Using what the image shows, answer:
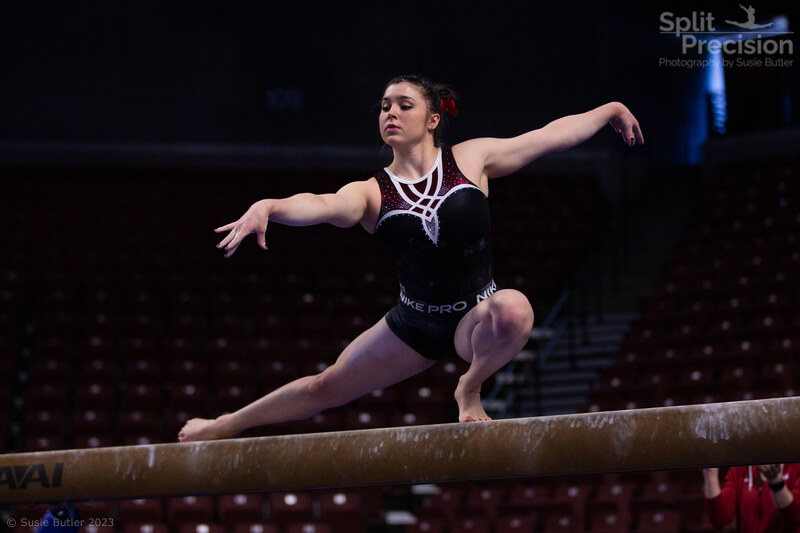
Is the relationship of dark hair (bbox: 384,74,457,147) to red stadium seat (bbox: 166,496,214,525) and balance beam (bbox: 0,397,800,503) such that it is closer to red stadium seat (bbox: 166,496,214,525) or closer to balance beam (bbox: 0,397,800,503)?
balance beam (bbox: 0,397,800,503)

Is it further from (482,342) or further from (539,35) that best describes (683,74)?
(482,342)

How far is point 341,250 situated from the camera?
41.4ft

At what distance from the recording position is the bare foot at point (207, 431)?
12.7ft

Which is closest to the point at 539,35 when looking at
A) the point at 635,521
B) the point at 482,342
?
the point at 635,521

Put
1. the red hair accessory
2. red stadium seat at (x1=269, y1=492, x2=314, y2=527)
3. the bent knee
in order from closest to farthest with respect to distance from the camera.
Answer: the bent knee → the red hair accessory → red stadium seat at (x1=269, y1=492, x2=314, y2=527)

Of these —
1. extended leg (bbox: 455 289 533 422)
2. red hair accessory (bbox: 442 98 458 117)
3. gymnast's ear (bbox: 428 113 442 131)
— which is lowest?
extended leg (bbox: 455 289 533 422)

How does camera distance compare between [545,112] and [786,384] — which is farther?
[545,112]

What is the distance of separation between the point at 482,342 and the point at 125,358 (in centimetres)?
756

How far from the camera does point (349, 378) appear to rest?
3.61m

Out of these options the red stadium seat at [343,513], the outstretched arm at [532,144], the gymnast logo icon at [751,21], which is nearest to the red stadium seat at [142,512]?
the red stadium seat at [343,513]

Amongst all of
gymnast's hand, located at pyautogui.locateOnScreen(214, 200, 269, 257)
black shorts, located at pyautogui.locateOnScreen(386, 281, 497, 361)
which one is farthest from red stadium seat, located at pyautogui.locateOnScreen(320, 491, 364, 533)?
gymnast's hand, located at pyautogui.locateOnScreen(214, 200, 269, 257)

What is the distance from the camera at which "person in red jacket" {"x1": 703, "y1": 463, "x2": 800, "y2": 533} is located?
492 cm

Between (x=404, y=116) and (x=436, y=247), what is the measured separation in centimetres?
55

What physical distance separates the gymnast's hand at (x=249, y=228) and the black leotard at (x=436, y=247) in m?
0.61
